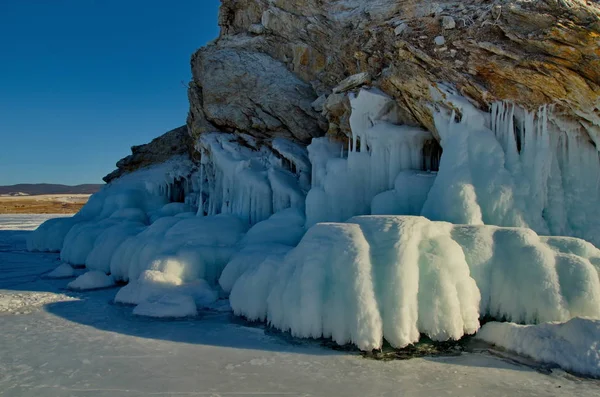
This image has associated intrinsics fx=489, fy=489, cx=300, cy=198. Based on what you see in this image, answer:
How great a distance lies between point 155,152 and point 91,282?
13292 mm

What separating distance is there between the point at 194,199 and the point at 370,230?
1372 centimetres

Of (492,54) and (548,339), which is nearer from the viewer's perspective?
(548,339)

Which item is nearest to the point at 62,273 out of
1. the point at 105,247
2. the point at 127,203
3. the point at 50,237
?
the point at 105,247

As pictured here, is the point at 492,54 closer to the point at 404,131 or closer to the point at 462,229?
the point at 404,131

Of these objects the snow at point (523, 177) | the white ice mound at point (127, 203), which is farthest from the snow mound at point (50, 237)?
the snow at point (523, 177)

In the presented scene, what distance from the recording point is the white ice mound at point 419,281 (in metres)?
6.70

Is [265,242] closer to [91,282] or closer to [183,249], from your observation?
[183,249]

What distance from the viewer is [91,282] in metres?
11.5

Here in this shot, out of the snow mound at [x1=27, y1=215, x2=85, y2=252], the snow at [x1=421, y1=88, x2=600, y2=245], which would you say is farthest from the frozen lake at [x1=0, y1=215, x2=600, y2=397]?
the snow mound at [x1=27, y1=215, x2=85, y2=252]

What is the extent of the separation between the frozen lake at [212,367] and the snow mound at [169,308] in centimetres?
29

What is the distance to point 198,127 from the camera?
18719 mm

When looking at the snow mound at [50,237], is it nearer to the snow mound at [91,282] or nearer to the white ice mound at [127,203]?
the white ice mound at [127,203]

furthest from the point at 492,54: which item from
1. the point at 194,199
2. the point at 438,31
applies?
the point at 194,199

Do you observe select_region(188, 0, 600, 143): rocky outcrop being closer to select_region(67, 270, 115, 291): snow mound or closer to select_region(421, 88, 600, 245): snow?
select_region(421, 88, 600, 245): snow
